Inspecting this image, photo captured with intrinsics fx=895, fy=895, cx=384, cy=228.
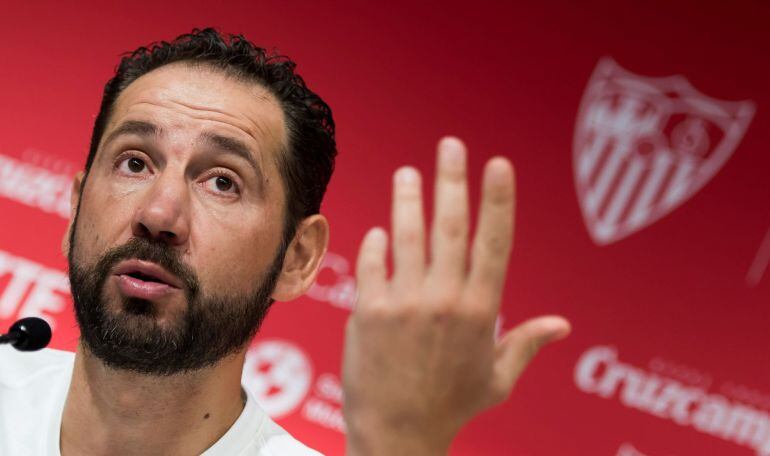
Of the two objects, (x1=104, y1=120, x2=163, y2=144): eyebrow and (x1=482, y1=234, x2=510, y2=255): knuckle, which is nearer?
(x1=482, y1=234, x2=510, y2=255): knuckle

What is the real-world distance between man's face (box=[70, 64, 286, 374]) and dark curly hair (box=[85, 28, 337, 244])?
47mm

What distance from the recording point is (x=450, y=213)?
818mm

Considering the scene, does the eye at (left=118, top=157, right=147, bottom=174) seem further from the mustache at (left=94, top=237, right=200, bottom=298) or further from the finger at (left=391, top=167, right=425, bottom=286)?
the finger at (left=391, top=167, right=425, bottom=286)

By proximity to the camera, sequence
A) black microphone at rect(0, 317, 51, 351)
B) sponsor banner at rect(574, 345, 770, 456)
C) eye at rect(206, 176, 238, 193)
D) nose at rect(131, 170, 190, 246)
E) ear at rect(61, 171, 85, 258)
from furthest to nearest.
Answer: sponsor banner at rect(574, 345, 770, 456) → ear at rect(61, 171, 85, 258) → eye at rect(206, 176, 238, 193) → nose at rect(131, 170, 190, 246) → black microphone at rect(0, 317, 51, 351)

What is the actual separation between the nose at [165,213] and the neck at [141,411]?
27 cm

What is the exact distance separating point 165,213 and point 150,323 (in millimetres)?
175

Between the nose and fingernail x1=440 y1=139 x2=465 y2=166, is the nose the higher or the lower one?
the lower one

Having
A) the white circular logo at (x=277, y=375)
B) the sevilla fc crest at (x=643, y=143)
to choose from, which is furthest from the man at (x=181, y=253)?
the sevilla fc crest at (x=643, y=143)

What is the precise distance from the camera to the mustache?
1.38 meters

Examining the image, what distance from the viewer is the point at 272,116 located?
1.70 metres

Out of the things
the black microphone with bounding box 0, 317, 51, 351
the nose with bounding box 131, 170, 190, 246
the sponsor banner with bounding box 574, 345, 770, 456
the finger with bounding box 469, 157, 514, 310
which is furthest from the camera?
the sponsor banner with bounding box 574, 345, 770, 456

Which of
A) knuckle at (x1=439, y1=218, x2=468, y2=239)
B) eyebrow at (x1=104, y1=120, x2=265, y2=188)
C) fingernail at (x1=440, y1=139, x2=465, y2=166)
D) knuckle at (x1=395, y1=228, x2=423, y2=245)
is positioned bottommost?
eyebrow at (x1=104, y1=120, x2=265, y2=188)

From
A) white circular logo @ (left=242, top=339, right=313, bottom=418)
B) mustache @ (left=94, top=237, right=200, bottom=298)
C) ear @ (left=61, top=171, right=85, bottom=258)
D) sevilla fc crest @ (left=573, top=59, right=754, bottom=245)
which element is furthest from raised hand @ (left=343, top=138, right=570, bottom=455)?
sevilla fc crest @ (left=573, top=59, right=754, bottom=245)

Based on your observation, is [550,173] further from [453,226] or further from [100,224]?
[453,226]
